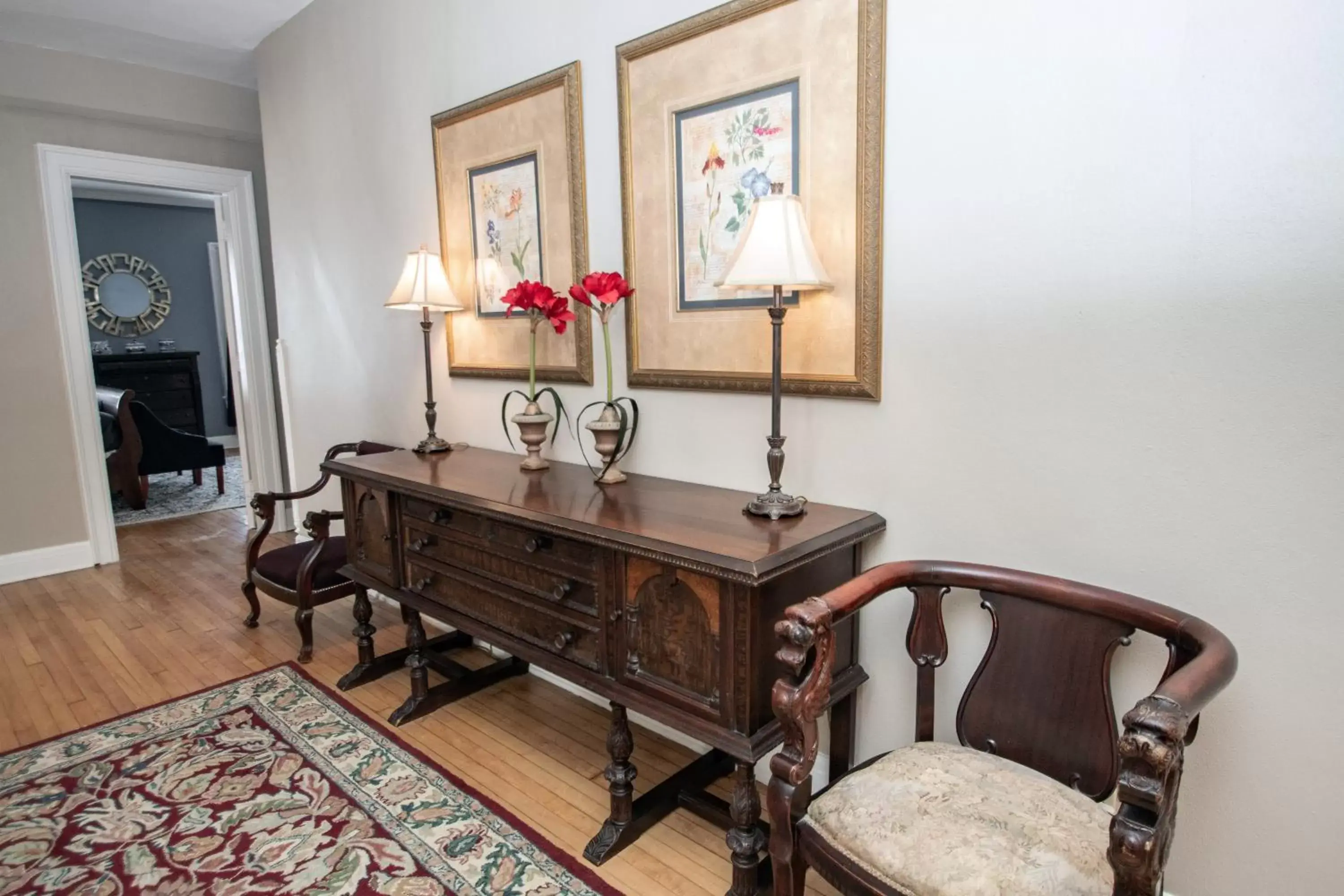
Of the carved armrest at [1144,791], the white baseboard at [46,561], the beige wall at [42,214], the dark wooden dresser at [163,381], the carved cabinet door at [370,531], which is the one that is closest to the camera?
the carved armrest at [1144,791]

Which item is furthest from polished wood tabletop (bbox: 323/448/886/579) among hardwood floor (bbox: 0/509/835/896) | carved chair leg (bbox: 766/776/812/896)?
hardwood floor (bbox: 0/509/835/896)

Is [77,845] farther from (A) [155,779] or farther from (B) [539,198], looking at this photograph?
(B) [539,198]

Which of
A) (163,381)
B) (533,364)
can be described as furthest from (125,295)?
(533,364)

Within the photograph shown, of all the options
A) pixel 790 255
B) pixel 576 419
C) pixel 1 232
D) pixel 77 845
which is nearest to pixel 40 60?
pixel 1 232

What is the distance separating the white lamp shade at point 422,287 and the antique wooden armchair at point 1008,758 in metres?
1.88

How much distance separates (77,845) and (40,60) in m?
3.94

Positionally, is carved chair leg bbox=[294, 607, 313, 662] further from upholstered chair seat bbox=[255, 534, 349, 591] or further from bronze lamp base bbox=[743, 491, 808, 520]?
bronze lamp base bbox=[743, 491, 808, 520]

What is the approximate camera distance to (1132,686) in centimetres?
147

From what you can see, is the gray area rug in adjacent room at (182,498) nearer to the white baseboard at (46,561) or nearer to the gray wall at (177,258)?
the white baseboard at (46,561)

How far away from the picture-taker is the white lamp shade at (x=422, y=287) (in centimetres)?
267

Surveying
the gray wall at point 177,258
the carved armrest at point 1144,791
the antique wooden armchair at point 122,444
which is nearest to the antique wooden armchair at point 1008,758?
the carved armrest at point 1144,791

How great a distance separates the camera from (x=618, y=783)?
1.89 m

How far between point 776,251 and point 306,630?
2490 millimetres

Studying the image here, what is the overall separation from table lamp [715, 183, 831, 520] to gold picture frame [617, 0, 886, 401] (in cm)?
14
